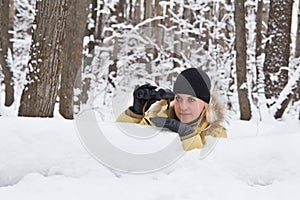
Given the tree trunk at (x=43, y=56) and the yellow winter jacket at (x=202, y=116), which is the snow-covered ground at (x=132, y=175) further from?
the tree trunk at (x=43, y=56)

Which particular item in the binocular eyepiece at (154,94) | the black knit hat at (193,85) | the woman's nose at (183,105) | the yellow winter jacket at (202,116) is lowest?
the yellow winter jacket at (202,116)

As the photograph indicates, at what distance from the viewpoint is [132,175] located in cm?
215

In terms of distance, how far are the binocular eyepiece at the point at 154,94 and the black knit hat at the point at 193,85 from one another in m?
0.06

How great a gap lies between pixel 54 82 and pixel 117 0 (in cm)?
873

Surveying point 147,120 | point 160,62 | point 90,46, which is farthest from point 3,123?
point 160,62

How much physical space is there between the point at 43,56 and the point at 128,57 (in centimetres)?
848

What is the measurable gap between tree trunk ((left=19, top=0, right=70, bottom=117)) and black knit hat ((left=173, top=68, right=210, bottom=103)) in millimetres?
1097

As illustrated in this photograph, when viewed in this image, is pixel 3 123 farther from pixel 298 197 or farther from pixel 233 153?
pixel 298 197

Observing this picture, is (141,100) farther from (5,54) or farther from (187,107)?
(5,54)

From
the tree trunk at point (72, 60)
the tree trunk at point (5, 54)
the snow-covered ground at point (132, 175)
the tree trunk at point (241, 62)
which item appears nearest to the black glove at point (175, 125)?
the snow-covered ground at point (132, 175)

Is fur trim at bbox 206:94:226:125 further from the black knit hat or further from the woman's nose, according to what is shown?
the woman's nose

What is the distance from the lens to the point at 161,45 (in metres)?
12.2

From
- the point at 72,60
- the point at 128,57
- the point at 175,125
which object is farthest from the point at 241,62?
the point at 175,125

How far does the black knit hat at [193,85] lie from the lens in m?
2.97
